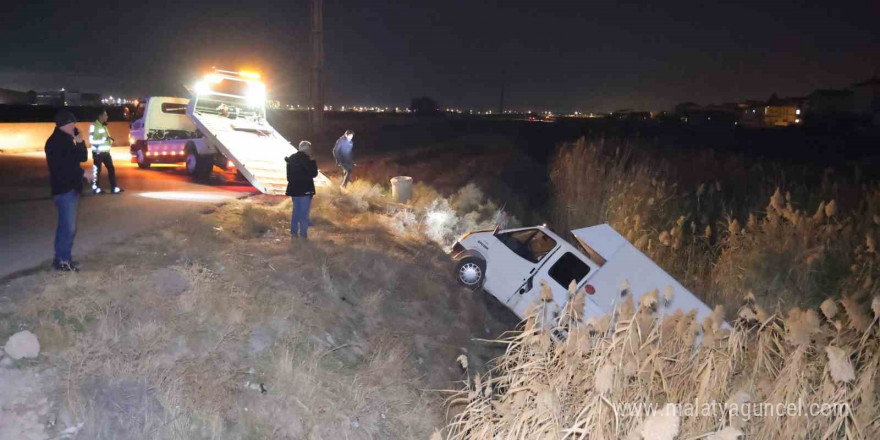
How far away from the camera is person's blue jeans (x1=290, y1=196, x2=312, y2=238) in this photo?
10.2 m

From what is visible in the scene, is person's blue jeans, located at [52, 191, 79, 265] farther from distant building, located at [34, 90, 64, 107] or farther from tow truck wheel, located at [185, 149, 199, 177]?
distant building, located at [34, 90, 64, 107]

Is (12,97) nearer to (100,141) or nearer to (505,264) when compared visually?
(100,141)

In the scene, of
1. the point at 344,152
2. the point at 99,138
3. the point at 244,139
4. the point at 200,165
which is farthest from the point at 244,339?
the point at 200,165

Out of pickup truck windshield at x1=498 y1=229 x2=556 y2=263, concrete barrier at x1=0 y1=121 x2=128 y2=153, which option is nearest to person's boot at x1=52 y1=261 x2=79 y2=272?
pickup truck windshield at x1=498 y1=229 x2=556 y2=263

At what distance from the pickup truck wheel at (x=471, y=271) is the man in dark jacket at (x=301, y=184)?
2781 mm

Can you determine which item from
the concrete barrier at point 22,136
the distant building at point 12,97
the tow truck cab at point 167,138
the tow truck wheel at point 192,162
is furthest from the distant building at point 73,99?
the tow truck wheel at point 192,162

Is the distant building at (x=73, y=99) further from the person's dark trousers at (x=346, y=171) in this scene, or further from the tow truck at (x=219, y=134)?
the person's dark trousers at (x=346, y=171)

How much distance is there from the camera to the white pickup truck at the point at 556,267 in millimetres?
9727

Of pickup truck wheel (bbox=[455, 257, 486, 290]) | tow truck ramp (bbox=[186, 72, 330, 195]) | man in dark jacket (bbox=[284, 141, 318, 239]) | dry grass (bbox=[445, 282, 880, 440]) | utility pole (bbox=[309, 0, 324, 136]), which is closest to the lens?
dry grass (bbox=[445, 282, 880, 440])

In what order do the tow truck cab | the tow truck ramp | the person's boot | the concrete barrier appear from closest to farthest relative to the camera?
the person's boot < the tow truck ramp < the tow truck cab < the concrete barrier

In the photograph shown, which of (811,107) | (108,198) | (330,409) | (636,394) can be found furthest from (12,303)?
(811,107)

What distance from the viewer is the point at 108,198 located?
42.7ft

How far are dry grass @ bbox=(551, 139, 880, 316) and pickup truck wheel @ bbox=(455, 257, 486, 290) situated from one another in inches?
124

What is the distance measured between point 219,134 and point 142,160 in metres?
6.09
